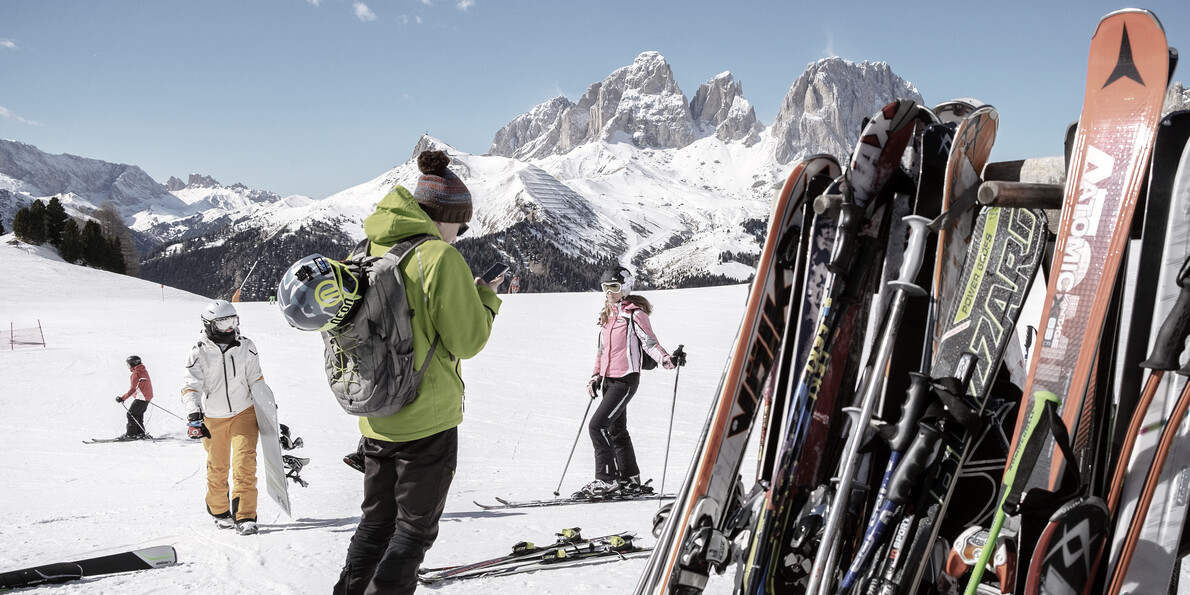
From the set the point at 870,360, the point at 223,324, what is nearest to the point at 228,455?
the point at 223,324

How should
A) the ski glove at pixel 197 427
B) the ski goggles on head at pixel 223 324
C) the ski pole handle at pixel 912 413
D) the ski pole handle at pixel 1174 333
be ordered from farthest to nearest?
1. the ski goggles on head at pixel 223 324
2. the ski glove at pixel 197 427
3. the ski pole handle at pixel 912 413
4. the ski pole handle at pixel 1174 333

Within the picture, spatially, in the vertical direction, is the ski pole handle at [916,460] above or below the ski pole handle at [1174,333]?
below

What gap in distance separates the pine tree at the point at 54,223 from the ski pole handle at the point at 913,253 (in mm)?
61150

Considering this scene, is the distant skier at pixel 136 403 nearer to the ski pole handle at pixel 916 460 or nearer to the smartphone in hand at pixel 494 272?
the smartphone in hand at pixel 494 272

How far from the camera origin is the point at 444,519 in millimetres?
5039

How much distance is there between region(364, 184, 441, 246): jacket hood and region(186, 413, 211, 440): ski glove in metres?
3.27

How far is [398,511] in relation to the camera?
269cm

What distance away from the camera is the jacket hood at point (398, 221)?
2656mm

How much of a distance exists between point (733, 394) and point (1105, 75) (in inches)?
61.7

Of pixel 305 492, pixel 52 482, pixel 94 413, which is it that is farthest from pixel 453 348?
pixel 94 413

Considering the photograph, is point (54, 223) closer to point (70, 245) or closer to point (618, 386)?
point (70, 245)

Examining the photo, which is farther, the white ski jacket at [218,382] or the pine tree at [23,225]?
the pine tree at [23,225]

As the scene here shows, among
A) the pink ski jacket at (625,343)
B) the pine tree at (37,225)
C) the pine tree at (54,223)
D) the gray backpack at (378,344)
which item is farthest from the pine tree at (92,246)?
the gray backpack at (378,344)

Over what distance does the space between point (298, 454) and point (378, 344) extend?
6.59m
